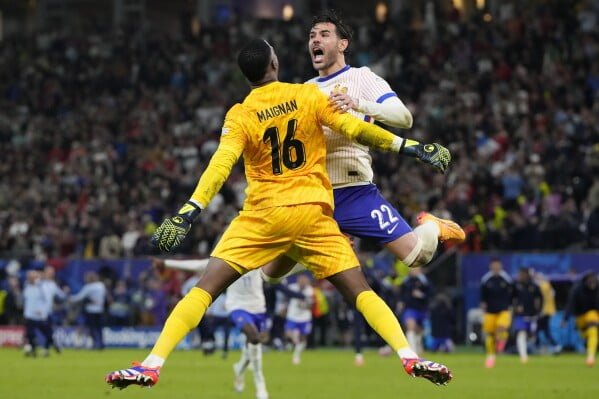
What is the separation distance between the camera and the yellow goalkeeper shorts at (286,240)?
9906 millimetres

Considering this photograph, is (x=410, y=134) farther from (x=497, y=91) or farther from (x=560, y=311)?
(x=560, y=311)

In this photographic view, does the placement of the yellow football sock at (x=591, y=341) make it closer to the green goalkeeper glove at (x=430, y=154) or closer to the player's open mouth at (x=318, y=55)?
the player's open mouth at (x=318, y=55)

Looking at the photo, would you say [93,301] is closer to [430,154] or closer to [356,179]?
[356,179]

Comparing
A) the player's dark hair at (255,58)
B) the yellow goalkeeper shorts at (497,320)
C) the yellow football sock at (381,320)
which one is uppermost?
the player's dark hair at (255,58)

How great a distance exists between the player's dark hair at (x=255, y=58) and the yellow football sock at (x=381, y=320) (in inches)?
78.8

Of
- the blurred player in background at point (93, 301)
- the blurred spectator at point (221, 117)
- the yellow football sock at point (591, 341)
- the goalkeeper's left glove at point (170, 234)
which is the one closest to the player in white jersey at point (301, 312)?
the blurred spectator at point (221, 117)

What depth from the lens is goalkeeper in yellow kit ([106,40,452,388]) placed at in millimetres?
9797

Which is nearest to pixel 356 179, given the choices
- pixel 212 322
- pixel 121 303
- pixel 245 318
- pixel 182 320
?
pixel 182 320

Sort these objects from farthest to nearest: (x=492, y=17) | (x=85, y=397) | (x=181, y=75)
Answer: (x=181, y=75)
(x=492, y=17)
(x=85, y=397)

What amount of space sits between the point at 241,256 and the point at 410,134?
23677 mm

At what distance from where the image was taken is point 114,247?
112 ft

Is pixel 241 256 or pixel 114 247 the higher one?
pixel 114 247

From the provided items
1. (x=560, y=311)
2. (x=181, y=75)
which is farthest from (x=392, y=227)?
(x=181, y=75)

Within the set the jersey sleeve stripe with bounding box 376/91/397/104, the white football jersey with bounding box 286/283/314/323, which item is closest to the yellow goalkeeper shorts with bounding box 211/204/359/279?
the jersey sleeve stripe with bounding box 376/91/397/104
